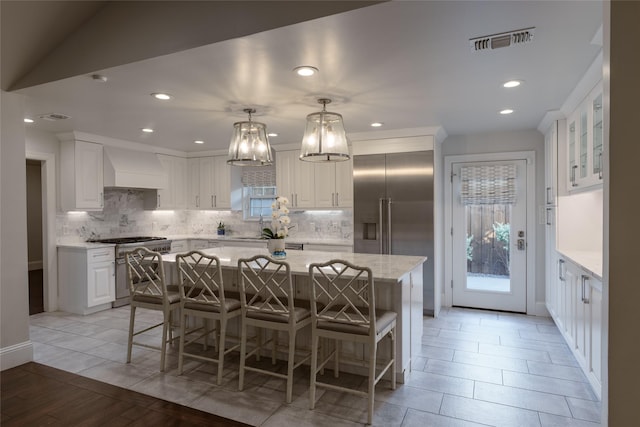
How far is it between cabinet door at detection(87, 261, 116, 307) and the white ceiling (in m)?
1.84

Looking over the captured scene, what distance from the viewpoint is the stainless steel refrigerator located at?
4.71 meters

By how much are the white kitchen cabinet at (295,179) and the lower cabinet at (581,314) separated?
3330 mm

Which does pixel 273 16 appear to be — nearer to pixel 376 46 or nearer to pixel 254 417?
pixel 376 46

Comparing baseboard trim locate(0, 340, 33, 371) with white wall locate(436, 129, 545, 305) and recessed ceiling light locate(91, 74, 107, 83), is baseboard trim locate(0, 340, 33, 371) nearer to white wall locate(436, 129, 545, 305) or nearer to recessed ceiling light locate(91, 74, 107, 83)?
recessed ceiling light locate(91, 74, 107, 83)

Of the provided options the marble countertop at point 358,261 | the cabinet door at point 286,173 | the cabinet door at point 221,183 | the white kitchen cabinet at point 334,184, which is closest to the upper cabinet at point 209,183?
the cabinet door at point 221,183

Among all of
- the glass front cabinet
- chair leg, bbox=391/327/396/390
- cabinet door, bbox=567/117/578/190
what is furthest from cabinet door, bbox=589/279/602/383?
cabinet door, bbox=567/117/578/190

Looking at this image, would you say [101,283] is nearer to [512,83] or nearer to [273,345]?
[273,345]

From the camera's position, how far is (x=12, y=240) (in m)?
3.22

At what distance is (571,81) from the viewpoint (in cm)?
304

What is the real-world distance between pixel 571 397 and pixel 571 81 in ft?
8.07

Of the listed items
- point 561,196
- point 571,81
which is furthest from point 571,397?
point 571,81

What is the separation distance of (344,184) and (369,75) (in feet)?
8.82

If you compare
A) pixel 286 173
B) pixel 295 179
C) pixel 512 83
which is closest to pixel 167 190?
pixel 286 173

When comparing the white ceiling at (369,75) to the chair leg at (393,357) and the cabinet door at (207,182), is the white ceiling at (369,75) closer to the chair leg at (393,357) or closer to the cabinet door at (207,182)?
the cabinet door at (207,182)
